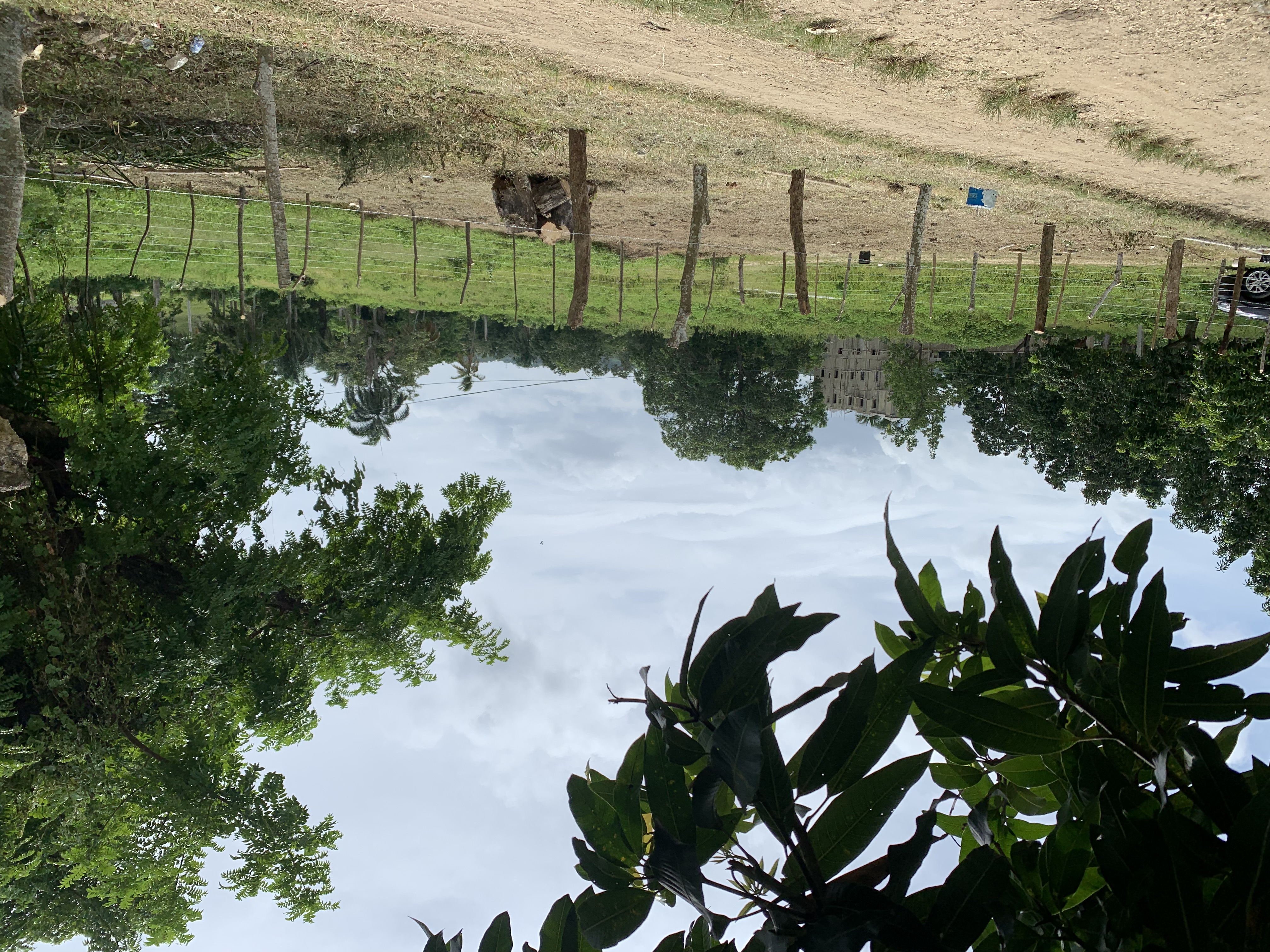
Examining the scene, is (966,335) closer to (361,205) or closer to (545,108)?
(545,108)

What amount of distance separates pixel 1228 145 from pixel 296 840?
18.0 meters

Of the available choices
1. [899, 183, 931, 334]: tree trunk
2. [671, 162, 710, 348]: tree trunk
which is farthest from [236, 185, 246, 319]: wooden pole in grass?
[899, 183, 931, 334]: tree trunk

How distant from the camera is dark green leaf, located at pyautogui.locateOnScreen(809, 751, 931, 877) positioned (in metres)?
1.30

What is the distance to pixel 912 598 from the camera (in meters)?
1.60

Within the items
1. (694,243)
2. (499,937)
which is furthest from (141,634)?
(499,937)

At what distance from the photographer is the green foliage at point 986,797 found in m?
1.10

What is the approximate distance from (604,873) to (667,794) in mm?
206

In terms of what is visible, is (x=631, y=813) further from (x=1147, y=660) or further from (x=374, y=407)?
(x=374, y=407)

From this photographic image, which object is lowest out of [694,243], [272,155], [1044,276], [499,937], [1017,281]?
[499,937]

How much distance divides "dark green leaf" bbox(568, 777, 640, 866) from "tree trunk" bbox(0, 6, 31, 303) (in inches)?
414

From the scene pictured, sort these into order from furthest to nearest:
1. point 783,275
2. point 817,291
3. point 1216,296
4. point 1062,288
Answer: point 783,275 → point 817,291 → point 1062,288 → point 1216,296

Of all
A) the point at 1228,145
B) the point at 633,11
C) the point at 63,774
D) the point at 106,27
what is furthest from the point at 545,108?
the point at 63,774

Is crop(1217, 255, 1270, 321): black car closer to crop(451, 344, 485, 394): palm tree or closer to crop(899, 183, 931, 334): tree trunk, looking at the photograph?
crop(899, 183, 931, 334): tree trunk

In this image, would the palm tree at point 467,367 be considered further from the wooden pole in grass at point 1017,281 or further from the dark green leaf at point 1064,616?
the dark green leaf at point 1064,616
